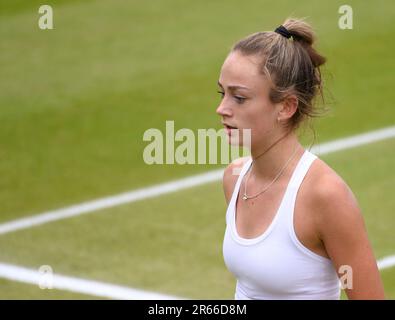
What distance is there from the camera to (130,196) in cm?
1038

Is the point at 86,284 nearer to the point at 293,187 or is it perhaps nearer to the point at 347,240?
the point at 293,187

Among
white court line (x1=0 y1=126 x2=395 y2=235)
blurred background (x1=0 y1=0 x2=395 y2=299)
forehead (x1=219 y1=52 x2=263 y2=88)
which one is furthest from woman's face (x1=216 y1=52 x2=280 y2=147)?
white court line (x1=0 y1=126 x2=395 y2=235)

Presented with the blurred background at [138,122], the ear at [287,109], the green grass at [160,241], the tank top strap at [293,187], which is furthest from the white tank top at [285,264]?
the green grass at [160,241]

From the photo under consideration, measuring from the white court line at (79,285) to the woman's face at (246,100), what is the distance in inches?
133

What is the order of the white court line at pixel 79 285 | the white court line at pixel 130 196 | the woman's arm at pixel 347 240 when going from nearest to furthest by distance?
1. the woman's arm at pixel 347 240
2. the white court line at pixel 79 285
3. the white court line at pixel 130 196

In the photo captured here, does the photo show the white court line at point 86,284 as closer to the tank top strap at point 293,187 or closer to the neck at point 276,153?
the neck at point 276,153

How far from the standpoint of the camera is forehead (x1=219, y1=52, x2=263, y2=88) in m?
5.31

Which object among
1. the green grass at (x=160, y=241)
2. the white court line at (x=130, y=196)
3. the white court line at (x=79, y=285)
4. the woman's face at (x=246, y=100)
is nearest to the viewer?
the woman's face at (x=246, y=100)

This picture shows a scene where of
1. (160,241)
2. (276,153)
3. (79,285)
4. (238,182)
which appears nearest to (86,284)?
(79,285)

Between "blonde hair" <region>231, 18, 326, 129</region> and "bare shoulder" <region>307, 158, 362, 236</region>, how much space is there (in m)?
0.48

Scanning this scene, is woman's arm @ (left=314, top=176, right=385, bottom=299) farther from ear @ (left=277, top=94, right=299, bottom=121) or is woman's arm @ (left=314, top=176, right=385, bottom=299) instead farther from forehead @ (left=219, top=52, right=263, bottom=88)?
forehead @ (left=219, top=52, right=263, bottom=88)

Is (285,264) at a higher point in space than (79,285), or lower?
lower

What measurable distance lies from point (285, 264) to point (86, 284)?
154 inches

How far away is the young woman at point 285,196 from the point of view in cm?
499
